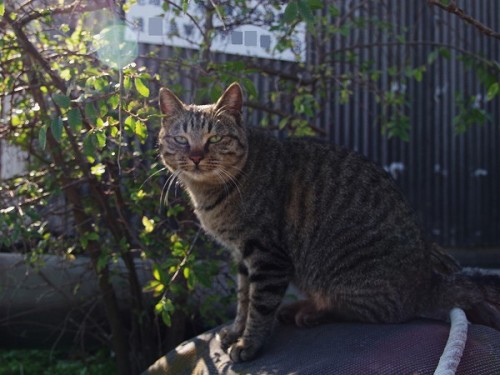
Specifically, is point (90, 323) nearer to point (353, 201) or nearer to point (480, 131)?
point (353, 201)

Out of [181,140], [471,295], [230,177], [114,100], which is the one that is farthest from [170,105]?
[471,295]

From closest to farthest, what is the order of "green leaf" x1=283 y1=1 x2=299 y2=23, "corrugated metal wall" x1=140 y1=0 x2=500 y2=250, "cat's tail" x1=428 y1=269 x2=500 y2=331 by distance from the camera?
"green leaf" x1=283 y1=1 x2=299 y2=23, "cat's tail" x1=428 y1=269 x2=500 y2=331, "corrugated metal wall" x1=140 y1=0 x2=500 y2=250

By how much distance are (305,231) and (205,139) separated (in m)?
0.67

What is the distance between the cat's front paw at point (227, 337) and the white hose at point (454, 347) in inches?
41.3

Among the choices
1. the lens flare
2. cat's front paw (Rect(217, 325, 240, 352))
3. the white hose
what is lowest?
cat's front paw (Rect(217, 325, 240, 352))

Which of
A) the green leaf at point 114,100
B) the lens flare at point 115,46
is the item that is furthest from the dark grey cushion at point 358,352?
the lens flare at point 115,46

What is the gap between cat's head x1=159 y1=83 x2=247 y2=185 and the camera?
3246 millimetres

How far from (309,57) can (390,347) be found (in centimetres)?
319

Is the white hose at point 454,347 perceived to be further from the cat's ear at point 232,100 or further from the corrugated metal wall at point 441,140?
the corrugated metal wall at point 441,140

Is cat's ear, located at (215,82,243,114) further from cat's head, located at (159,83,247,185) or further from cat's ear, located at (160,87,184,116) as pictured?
cat's ear, located at (160,87,184,116)

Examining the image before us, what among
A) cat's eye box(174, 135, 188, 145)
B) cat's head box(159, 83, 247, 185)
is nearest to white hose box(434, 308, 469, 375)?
cat's head box(159, 83, 247, 185)

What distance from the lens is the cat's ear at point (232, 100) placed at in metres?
3.28

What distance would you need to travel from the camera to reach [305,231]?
3.19 metres

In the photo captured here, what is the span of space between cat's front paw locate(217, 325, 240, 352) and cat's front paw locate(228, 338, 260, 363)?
17cm
